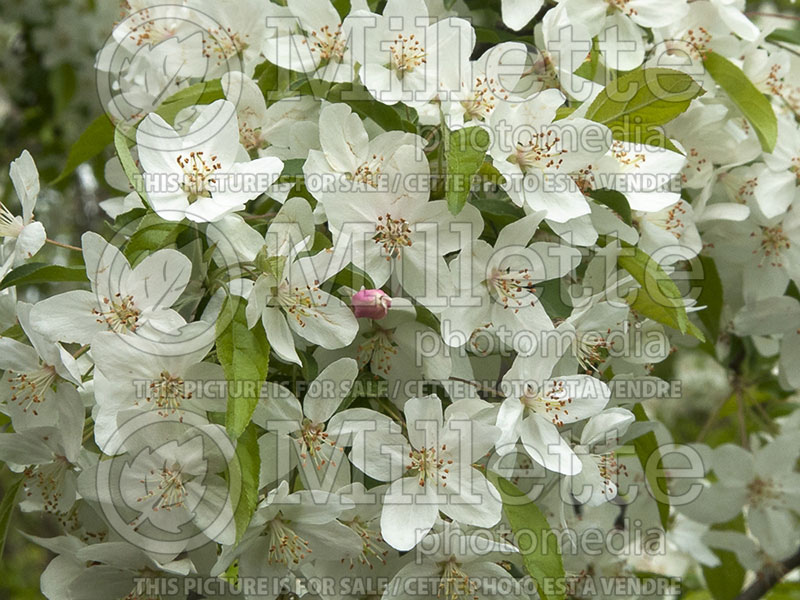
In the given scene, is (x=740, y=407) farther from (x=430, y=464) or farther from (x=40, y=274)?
(x=40, y=274)

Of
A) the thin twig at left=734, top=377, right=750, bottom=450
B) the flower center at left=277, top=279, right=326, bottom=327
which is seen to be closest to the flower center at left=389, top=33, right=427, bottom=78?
the flower center at left=277, top=279, right=326, bottom=327

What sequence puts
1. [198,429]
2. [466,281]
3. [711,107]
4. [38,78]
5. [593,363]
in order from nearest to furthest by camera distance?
[198,429]
[466,281]
[593,363]
[711,107]
[38,78]

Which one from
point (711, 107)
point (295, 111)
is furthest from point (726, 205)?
point (295, 111)

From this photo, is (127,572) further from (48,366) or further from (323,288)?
(323,288)

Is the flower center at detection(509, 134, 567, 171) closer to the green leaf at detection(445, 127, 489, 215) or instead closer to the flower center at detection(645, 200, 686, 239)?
the green leaf at detection(445, 127, 489, 215)

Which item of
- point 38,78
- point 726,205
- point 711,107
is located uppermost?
point 711,107

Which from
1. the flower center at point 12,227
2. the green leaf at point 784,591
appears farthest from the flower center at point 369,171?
the green leaf at point 784,591
